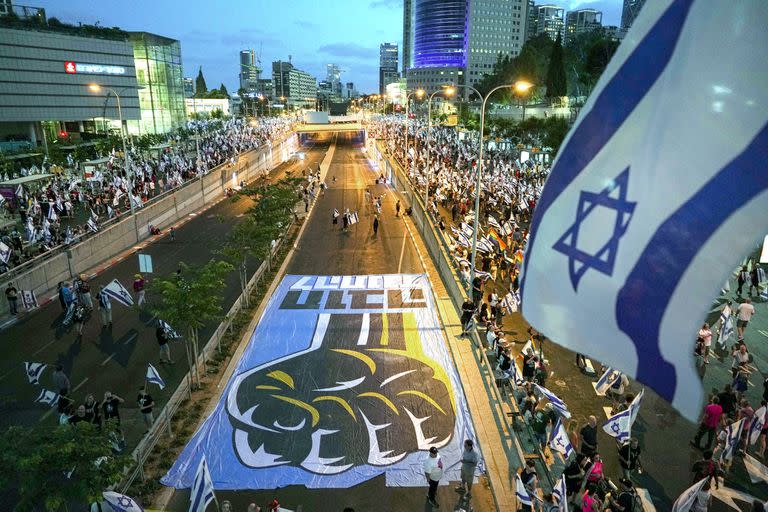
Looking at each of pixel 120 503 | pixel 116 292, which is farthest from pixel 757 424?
pixel 116 292

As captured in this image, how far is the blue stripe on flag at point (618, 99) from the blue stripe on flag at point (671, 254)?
93 centimetres

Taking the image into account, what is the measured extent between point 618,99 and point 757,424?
35.8 ft

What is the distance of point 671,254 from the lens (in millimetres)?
4102

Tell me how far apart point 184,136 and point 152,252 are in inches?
2816

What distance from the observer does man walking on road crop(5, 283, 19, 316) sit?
2111 cm

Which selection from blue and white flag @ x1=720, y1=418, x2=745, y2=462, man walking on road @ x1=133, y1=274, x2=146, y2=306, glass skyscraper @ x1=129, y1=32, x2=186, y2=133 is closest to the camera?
blue and white flag @ x1=720, y1=418, x2=745, y2=462

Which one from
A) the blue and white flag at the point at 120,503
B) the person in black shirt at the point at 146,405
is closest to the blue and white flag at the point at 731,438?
the blue and white flag at the point at 120,503

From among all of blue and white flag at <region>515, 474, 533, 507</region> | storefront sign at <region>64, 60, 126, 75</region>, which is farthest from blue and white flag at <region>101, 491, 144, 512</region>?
storefront sign at <region>64, 60, 126, 75</region>

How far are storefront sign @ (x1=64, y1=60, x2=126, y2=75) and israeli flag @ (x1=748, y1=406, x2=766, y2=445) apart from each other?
99.3 meters

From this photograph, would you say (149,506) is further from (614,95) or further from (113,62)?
(113,62)

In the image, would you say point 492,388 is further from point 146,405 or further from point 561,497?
point 146,405

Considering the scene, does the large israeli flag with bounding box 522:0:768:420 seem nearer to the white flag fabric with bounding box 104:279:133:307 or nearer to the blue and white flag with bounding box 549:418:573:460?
the blue and white flag with bounding box 549:418:573:460

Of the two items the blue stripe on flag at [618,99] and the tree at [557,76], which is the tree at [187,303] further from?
the tree at [557,76]

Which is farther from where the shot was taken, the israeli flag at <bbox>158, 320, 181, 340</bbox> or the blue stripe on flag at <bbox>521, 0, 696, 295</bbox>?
the israeli flag at <bbox>158, 320, 181, 340</bbox>
